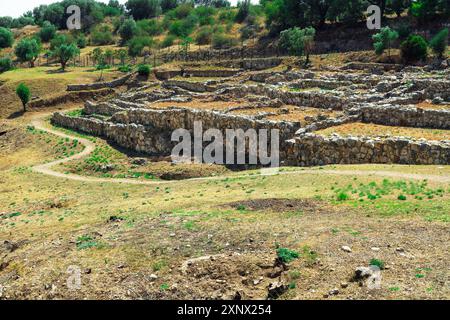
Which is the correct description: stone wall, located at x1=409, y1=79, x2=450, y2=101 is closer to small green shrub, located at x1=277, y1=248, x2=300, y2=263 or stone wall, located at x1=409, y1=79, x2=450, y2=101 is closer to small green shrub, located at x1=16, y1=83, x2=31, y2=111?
small green shrub, located at x1=277, y1=248, x2=300, y2=263

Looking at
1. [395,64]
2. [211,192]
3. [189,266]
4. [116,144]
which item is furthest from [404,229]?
[395,64]

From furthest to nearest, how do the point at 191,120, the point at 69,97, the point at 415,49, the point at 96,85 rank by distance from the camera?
1. the point at 96,85
2. the point at 69,97
3. the point at 415,49
4. the point at 191,120

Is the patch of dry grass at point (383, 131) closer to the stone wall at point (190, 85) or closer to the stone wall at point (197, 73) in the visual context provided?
the stone wall at point (190, 85)

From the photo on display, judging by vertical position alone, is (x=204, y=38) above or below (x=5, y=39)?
below

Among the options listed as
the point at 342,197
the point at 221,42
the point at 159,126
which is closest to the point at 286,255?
the point at 342,197

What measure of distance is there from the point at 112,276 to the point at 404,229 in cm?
813

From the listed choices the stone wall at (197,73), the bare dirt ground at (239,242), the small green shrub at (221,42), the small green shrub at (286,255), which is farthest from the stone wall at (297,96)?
the small green shrub at (221,42)

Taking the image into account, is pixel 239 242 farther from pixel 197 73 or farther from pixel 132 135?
pixel 197 73

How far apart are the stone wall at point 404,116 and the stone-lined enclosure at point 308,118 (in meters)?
0.05

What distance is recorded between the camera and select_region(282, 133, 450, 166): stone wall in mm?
24562

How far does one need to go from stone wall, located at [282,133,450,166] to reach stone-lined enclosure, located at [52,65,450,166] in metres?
0.04

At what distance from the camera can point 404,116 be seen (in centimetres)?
3003

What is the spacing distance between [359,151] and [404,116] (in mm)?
5198

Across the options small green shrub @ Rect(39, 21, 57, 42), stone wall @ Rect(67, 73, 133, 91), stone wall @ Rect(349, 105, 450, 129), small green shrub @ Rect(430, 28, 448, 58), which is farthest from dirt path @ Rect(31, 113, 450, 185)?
small green shrub @ Rect(39, 21, 57, 42)
